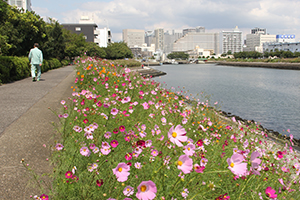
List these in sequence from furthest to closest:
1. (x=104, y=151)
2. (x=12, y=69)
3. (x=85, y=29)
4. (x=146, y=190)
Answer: (x=85, y=29) < (x=12, y=69) < (x=104, y=151) < (x=146, y=190)

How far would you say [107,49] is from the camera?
266ft

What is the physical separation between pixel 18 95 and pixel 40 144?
471 cm

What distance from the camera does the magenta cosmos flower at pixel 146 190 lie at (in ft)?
4.03

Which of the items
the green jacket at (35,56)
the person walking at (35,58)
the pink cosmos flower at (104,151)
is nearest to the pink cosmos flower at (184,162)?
the pink cosmos flower at (104,151)

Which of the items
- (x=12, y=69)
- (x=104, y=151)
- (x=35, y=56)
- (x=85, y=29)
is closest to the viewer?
(x=104, y=151)

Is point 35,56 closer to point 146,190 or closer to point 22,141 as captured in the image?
point 22,141

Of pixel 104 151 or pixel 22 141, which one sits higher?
pixel 104 151

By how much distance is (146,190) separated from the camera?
4.15ft

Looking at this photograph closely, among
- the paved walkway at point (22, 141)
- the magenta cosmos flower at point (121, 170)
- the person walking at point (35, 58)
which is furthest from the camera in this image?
the person walking at point (35, 58)

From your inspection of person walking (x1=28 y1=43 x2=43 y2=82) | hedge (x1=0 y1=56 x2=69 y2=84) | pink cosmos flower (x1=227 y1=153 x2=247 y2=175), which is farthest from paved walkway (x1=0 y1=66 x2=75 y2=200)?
person walking (x1=28 y1=43 x2=43 y2=82)

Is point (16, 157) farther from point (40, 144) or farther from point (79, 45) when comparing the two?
point (79, 45)

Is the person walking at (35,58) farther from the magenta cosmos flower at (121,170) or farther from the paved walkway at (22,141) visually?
the magenta cosmos flower at (121,170)

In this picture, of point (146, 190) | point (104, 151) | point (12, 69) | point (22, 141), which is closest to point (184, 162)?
point (146, 190)

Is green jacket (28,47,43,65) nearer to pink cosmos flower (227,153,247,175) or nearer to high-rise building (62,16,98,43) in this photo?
pink cosmos flower (227,153,247,175)
